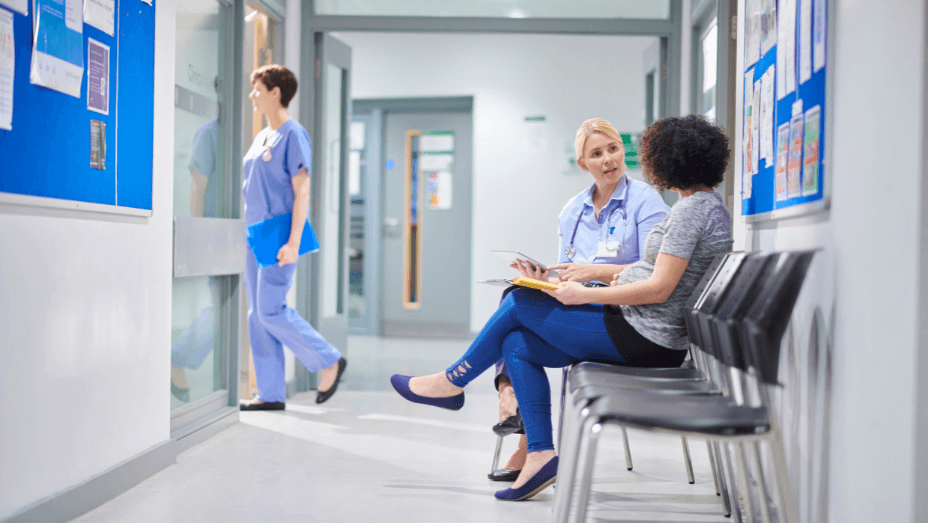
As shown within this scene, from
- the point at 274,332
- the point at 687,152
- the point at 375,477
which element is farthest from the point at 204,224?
the point at 687,152

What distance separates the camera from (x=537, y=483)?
7.26ft

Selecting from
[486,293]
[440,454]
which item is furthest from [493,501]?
[486,293]

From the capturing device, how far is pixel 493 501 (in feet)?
7.52

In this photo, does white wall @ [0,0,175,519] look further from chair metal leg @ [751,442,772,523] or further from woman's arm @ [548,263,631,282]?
chair metal leg @ [751,442,772,523]

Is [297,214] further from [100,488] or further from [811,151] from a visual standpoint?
[811,151]

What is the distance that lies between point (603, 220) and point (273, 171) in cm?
165

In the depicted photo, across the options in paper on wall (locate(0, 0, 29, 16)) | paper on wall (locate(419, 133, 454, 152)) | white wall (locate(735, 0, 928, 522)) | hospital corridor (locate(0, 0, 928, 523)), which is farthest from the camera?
paper on wall (locate(419, 133, 454, 152))

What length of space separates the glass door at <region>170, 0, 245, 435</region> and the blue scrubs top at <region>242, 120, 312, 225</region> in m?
0.11

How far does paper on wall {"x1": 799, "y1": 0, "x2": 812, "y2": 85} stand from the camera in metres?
1.75

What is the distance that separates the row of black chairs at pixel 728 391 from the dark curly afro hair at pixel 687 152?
0.97 feet

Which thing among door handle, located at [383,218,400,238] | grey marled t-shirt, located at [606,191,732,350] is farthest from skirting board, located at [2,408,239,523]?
door handle, located at [383,218,400,238]

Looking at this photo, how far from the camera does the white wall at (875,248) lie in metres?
1.29

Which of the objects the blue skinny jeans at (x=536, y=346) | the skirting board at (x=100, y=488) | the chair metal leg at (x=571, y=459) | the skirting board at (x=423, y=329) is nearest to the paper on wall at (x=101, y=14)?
the skirting board at (x=100, y=488)

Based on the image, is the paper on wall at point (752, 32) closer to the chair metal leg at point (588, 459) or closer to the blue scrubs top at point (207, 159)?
the chair metal leg at point (588, 459)
